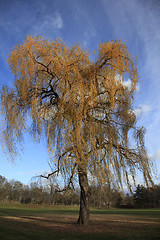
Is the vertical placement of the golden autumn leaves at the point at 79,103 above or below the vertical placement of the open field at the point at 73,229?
above

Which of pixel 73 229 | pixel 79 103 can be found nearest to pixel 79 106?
pixel 79 103

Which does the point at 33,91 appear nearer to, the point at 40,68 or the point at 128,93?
the point at 40,68

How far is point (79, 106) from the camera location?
23.6 feet

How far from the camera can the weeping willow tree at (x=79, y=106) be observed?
676 centimetres

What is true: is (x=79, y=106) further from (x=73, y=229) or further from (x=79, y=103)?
(x=73, y=229)

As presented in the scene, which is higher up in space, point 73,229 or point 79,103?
point 79,103

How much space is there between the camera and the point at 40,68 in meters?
8.05

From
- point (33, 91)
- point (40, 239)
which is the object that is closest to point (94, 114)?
point (33, 91)

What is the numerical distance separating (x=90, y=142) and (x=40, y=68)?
375 cm

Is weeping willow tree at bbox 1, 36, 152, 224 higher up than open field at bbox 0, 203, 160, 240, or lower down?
higher up

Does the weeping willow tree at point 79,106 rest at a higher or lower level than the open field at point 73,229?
higher

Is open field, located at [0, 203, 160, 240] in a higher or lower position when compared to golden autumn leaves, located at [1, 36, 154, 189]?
lower

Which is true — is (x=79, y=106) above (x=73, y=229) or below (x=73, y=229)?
above

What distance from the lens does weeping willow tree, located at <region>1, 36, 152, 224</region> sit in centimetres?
676
